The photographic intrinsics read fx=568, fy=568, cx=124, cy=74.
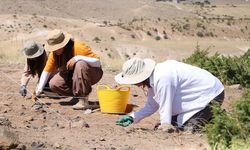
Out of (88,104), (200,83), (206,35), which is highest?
(200,83)

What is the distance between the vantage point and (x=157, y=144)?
531 cm

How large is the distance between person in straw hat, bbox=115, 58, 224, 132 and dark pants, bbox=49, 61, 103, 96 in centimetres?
134

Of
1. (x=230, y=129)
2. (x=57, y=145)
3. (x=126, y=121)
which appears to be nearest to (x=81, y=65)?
(x=126, y=121)

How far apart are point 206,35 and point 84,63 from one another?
52201 millimetres

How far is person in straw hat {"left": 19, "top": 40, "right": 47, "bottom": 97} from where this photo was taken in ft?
25.7

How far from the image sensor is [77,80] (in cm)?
735

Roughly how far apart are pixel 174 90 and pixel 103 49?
113 feet

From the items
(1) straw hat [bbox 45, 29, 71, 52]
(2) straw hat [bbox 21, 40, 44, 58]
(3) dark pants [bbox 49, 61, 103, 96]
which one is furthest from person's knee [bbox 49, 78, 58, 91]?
(1) straw hat [bbox 45, 29, 71, 52]

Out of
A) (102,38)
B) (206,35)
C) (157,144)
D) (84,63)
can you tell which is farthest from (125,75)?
(206,35)

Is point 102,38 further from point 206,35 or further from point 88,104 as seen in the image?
point 88,104

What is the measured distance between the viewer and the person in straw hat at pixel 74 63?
23.8ft

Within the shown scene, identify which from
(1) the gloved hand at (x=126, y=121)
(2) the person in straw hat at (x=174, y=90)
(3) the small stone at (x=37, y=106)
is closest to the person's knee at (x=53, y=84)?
(3) the small stone at (x=37, y=106)

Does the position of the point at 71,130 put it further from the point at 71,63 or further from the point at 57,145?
the point at 71,63

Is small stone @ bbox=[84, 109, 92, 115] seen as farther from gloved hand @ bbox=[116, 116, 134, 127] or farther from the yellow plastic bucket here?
gloved hand @ bbox=[116, 116, 134, 127]
